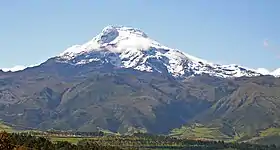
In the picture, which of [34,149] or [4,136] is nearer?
[4,136]

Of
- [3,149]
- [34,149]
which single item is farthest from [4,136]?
[34,149]

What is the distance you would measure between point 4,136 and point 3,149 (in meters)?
6.11

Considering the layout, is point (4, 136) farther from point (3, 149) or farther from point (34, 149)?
point (34, 149)

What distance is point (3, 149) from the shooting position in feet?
401

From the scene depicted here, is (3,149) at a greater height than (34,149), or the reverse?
(34,149)

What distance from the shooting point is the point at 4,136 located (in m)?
128

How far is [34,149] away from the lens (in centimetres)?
19962

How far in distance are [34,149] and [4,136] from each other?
73.1 metres

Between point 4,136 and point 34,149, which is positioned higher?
point 34,149

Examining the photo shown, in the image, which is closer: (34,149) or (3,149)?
(3,149)

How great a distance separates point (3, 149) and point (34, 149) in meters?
78.3
